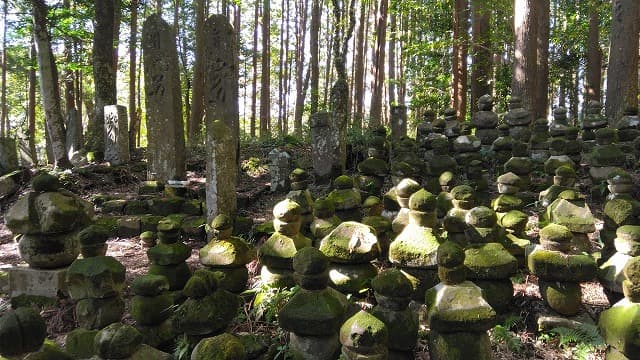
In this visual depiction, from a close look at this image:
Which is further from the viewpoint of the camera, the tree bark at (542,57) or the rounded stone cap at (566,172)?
the tree bark at (542,57)

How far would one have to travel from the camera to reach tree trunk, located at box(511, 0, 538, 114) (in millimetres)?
9273

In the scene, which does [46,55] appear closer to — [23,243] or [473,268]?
[23,243]

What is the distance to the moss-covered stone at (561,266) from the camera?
125 inches

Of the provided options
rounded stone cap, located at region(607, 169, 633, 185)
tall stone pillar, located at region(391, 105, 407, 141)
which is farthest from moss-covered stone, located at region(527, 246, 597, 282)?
tall stone pillar, located at region(391, 105, 407, 141)

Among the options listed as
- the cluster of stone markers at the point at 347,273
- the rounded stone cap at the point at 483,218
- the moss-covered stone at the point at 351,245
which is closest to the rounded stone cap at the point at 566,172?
the cluster of stone markers at the point at 347,273

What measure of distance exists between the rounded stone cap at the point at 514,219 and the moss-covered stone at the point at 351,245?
5.69 ft

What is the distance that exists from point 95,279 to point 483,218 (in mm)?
A: 3294

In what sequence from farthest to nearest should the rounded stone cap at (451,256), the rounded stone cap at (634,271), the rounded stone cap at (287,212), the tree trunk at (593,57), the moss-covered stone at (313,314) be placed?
the tree trunk at (593,57), the rounded stone cap at (287,212), the moss-covered stone at (313,314), the rounded stone cap at (451,256), the rounded stone cap at (634,271)

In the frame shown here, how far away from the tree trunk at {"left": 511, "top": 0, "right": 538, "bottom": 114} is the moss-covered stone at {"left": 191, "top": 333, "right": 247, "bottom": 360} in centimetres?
908

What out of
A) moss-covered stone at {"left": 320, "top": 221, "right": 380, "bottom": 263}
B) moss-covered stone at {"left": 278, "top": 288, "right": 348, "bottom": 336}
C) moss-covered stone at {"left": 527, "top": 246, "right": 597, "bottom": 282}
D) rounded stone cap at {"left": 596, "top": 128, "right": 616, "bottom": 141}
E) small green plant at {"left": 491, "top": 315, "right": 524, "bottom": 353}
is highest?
rounded stone cap at {"left": 596, "top": 128, "right": 616, "bottom": 141}

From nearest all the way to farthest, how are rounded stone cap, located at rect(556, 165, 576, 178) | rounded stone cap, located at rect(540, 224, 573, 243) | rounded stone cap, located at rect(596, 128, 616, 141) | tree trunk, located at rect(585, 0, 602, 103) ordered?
rounded stone cap, located at rect(540, 224, 573, 243)
rounded stone cap, located at rect(556, 165, 576, 178)
rounded stone cap, located at rect(596, 128, 616, 141)
tree trunk, located at rect(585, 0, 602, 103)

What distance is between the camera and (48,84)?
9.82 m

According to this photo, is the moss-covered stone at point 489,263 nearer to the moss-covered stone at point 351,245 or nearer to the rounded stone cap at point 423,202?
the rounded stone cap at point 423,202

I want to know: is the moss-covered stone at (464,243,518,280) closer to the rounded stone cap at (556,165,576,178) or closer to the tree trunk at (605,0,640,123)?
the rounded stone cap at (556,165,576,178)
